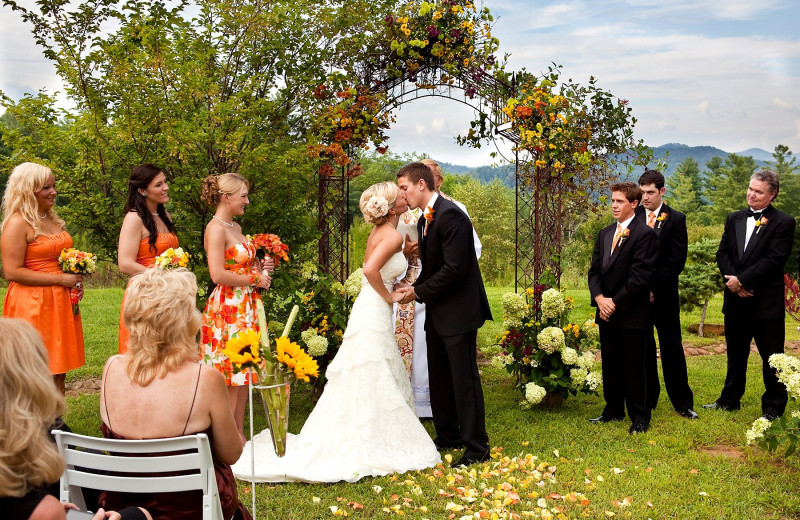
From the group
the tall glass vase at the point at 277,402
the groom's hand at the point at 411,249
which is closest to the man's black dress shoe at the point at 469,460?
the groom's hand at the point at 411,249

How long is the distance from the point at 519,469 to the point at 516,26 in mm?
4720

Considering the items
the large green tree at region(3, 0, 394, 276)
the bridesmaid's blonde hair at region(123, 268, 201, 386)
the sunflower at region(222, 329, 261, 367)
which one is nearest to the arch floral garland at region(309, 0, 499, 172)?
the large green tree at region(3, 0, 394, 276)

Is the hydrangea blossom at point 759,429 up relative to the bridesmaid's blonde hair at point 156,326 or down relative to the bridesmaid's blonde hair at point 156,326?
down

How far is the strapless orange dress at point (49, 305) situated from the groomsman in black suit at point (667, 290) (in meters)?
4.83

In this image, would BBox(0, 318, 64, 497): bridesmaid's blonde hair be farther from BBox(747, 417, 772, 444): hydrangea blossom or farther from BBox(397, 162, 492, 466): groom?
BBox(747, 417, 772, 444): hydrangea blossom

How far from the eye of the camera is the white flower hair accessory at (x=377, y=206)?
5.29 m

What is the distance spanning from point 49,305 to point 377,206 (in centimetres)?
251

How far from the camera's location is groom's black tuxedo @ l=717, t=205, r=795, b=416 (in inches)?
241

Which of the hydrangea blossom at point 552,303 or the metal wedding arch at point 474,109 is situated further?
the metal wedding arch at point 474,109

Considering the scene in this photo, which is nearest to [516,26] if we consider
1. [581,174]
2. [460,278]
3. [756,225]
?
[581,174]

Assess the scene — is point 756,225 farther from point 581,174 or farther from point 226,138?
point 226,138

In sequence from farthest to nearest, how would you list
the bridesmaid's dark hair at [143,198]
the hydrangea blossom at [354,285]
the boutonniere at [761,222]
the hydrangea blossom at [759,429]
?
the hydrangea blossom at [354,285] < the boutonniere at [761,222] < the bridesmaid's dark hair at [143,198] < the hydrangea blossom at [759,429]

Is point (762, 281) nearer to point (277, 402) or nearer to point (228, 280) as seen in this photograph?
point (228, 280)

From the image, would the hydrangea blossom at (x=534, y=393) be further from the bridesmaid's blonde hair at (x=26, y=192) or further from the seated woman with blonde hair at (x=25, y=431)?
the seated woman with blonde hair at (x=25, y=431)
